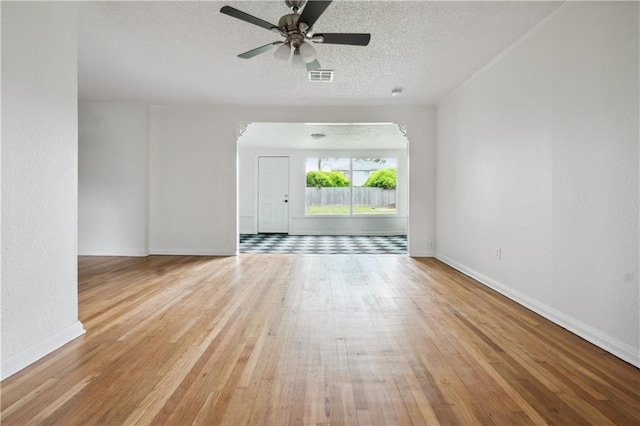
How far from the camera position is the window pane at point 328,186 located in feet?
30.6

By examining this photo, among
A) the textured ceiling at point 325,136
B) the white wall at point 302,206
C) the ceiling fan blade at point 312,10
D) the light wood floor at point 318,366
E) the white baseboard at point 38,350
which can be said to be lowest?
the light wood floor at point 318,366

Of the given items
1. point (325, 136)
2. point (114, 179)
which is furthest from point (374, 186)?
point (114, 179)

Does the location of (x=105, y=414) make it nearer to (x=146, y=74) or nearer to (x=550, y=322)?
(x=550, y=322)

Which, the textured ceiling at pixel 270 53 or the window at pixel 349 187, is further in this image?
the window at pixel 349 187

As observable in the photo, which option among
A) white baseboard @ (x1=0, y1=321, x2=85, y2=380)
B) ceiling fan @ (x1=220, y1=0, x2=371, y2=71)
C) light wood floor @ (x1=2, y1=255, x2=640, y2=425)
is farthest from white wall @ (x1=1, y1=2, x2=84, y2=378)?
ceiling fan @ (x1=220, y1=0, x2=371, y2=71)

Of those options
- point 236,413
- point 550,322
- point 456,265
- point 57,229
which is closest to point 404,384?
point 236,413

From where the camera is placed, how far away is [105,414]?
1478 millimetres

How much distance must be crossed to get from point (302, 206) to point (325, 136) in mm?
2420

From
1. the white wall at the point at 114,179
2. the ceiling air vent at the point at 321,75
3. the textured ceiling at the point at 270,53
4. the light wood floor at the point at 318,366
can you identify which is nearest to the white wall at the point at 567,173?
the light wood floor at the point at 318,366

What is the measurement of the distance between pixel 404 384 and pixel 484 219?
268cm

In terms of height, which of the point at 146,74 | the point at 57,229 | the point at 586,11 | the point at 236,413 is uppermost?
the point at 146,74

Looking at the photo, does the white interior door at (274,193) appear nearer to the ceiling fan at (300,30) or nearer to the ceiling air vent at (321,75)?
the ceiling air vent at (321,75)

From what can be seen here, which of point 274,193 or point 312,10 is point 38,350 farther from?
point 274,193

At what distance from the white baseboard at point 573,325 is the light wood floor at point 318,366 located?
6 cm
